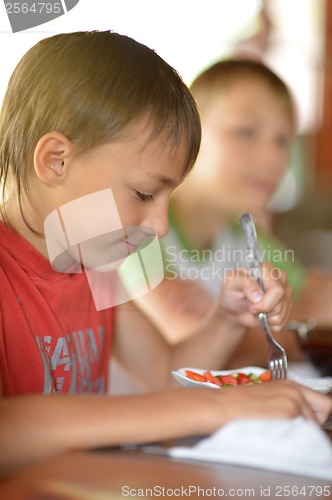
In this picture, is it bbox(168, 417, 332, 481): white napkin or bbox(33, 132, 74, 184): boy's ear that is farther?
bbox(33, 132, 74, 184): boy's ear

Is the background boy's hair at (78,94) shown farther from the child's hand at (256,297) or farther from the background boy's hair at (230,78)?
the child's hand at (256,297)

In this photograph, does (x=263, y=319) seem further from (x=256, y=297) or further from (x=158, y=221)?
(x=158, y=221)

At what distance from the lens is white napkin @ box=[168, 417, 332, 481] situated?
0.35m

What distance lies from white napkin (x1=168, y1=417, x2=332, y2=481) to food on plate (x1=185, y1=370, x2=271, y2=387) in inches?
4.8

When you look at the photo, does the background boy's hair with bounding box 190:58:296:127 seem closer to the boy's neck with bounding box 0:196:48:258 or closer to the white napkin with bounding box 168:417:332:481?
the boy's neck with bounding box 0:196:48:258

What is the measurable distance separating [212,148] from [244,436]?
1.17 ft

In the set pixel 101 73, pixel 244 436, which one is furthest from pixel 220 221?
pixel 244 436

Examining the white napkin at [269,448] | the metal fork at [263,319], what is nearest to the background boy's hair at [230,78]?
the metal fork at [263,319]

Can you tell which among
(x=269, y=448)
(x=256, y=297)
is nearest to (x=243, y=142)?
(x=256, y=297)

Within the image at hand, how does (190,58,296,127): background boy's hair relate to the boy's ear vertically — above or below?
above

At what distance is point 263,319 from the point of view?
64cm

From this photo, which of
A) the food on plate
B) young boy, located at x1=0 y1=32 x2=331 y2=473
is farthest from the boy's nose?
the food on plate

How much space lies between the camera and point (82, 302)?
23.6 inches

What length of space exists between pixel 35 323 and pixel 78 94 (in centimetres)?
16
